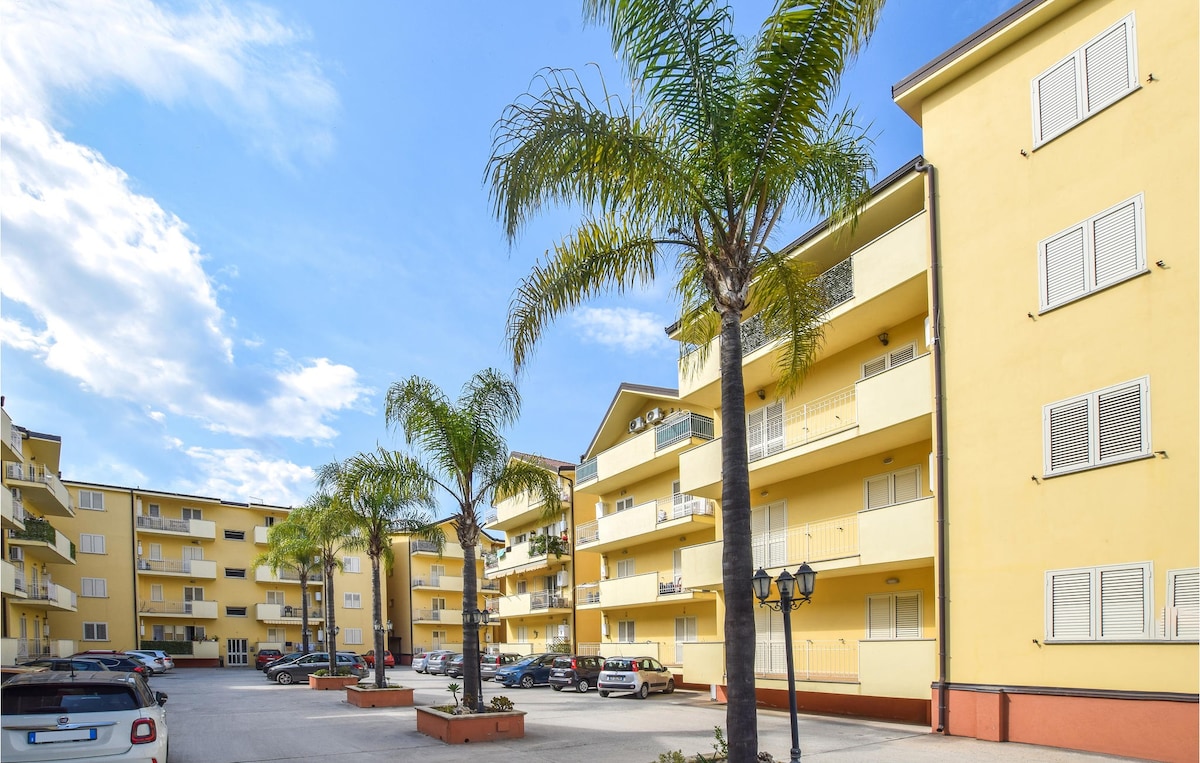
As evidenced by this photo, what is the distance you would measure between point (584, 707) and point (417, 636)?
44996mm

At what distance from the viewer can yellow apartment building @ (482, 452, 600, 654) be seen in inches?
1644

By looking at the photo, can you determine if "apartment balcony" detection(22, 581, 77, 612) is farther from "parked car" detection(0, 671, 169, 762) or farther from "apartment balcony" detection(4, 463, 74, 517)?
"parked car" detection(0, 671, 169, 762)

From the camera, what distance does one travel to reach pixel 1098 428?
13414mm

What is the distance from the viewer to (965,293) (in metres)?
16.2

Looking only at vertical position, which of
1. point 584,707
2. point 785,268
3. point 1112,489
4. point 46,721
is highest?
point 785,268

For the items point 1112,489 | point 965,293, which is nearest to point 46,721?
point 1112,489

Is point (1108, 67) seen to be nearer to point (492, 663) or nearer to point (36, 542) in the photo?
point (492, 663)

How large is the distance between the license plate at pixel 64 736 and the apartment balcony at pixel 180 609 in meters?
55.0

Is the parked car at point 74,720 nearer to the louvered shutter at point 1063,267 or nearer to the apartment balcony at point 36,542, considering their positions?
the louvered shutter at point 1063,267

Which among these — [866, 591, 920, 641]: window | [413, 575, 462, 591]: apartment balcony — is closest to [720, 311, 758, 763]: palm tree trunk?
[866, 591, 920, 641]: window

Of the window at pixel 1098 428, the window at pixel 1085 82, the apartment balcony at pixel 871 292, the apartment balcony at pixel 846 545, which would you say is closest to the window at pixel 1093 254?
the window at pixel 1098 428

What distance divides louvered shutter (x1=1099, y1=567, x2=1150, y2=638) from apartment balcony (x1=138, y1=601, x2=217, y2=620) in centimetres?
5994

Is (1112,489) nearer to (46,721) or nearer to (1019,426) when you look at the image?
(1019,426)

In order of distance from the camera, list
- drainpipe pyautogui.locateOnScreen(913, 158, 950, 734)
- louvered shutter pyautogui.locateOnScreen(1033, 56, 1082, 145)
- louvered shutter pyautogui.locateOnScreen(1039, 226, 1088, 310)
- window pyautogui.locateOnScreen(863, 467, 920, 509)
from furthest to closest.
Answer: window pyautogui.locateOnScreen(863, 467, 920, 509) < drainpipe pyautogui.locateOnScreen(913, 158, 950, 734) < louvered shutter pyautogui.locateOnScreen(1033, 56, 1082, 145) < louvered shutter pyautogui.locateOnScreen(1039, 226, 1088, 310)
